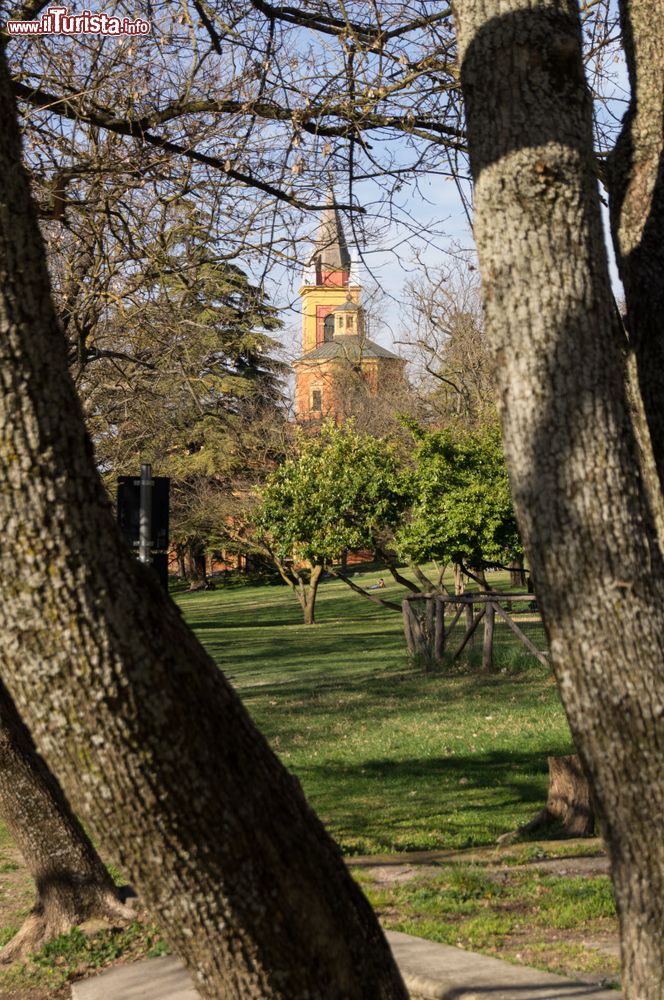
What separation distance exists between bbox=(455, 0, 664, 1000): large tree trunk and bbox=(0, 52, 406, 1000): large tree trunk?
0.91 metres

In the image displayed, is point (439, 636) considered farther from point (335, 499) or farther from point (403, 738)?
point (335, 499)

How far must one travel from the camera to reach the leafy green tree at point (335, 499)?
1017 inches

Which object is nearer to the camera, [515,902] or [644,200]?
[644,200]

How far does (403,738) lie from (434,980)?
345 inches

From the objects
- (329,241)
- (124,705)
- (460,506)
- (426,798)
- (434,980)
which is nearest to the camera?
(124,705)

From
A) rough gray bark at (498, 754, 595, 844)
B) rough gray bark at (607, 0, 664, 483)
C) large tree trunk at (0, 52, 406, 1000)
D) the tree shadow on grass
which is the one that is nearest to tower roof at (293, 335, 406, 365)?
the tree shadow on grass

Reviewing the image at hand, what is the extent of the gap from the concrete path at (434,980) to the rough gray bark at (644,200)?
2002mm

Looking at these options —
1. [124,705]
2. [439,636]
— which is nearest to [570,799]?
[124,705]

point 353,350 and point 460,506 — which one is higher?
point 353,350

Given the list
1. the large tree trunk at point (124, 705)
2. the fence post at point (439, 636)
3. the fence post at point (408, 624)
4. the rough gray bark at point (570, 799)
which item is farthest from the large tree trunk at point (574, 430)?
the fence post at point (408, 624)

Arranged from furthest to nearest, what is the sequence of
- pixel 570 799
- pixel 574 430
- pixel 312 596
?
pixel 312 596 → pixel 570 799 → pixel 574 430

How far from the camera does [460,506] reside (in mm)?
21453

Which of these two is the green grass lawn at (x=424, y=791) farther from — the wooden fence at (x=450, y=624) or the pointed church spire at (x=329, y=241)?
the pointed church spire at (x=329, y=241)

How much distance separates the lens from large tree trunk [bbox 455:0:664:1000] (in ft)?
9.62
